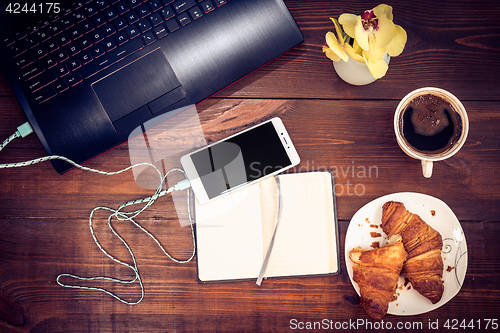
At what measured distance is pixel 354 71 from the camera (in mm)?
630

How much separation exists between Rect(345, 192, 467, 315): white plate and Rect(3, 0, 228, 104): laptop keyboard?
0.55 meters

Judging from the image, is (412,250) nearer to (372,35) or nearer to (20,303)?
(372,35)

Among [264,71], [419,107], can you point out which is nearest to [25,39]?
[264,71]

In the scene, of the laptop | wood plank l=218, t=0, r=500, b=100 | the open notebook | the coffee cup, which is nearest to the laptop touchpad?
the laptop

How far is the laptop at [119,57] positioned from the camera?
23.8 inches

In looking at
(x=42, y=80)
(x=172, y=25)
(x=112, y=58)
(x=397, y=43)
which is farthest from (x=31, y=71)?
(x=397, y=43)

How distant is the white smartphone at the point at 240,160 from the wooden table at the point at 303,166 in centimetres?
3

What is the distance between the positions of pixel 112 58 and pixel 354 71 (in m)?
0.48

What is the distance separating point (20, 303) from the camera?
69cm

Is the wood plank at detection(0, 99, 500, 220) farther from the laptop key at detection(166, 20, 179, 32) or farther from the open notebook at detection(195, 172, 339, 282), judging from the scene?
the laptop key at detection(166, 20, 179, 32)

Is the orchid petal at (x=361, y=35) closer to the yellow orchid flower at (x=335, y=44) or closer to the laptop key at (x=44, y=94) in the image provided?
the yellow orchid flower at (x=335, y=44)

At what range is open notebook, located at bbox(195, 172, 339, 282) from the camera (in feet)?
2.26

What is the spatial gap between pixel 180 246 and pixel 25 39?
1.68 feet

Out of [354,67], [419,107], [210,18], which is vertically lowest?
[419,107]
